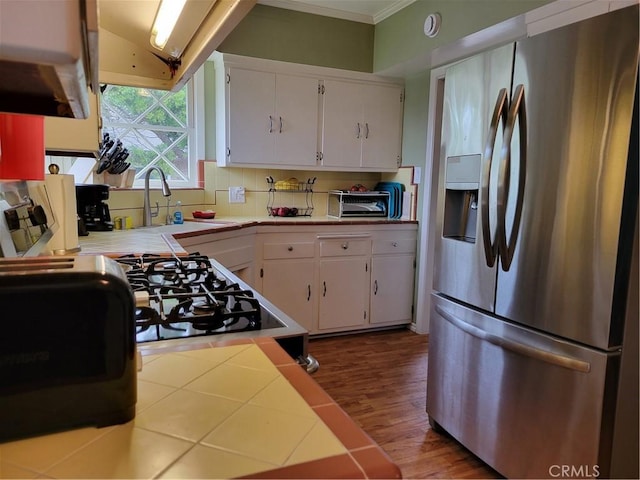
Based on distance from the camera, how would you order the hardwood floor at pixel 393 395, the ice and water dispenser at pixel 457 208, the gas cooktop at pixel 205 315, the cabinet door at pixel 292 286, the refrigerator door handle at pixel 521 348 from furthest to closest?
the cabinet door at pixel 292 286, the ice and water dispenser at pixel 457 208, the hardwood floor at pixel 393 395, the refrigerator door handle at pixel 521 348, the gas cooktop at pixel 205 315

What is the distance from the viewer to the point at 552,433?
1.52 metres

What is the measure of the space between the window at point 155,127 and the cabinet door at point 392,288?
5.43ft

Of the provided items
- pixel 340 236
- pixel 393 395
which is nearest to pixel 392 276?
pixel 340 236

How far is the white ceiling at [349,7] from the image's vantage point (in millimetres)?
3182

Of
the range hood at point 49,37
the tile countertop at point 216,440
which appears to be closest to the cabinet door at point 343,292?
the tile countertop at point 216,440

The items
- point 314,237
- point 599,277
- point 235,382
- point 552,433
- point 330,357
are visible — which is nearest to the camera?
point 235,382

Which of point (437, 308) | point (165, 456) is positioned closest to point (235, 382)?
point (165, 456)

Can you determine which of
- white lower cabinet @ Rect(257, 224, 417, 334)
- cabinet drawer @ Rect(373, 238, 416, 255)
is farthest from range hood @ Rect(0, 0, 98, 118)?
cabinet drawer @ Rect(373, 238, 416, 255)

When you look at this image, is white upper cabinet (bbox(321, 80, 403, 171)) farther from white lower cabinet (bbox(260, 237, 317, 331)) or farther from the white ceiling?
white lower cabinet (bbox(260, 237, 317, 331))

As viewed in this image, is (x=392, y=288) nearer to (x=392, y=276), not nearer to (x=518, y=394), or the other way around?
(x=392, y=276)

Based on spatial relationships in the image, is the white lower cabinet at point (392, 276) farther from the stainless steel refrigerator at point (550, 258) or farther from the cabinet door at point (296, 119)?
the stainless steel refrigerator at point (550, 258)

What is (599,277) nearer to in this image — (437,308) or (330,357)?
(437,308)

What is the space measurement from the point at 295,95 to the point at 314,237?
3.61ft

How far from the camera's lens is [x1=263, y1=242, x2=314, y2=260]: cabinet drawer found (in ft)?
10.2
